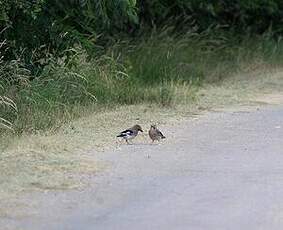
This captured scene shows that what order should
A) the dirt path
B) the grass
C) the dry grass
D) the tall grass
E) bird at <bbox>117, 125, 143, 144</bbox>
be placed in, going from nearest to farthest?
the dirt path → the dry grass → the grass → bird at <bbox>117, 125, 143, 144</bbox> → the tall grass

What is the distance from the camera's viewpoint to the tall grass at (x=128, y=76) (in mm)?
11945

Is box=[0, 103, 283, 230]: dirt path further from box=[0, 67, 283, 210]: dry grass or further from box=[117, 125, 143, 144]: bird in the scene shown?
box=[0, 67, 283, 210]: dry grass

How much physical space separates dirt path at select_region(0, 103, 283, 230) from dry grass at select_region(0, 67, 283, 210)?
283mm

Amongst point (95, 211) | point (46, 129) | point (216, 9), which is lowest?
point (216, 9)

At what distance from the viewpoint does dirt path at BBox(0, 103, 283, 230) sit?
702cm

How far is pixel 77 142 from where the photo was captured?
10414mm

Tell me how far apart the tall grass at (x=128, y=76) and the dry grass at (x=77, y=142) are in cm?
32

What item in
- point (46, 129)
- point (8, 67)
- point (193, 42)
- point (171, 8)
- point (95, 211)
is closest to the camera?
point (95, 211)

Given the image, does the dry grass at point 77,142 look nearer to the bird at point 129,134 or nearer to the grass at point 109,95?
the grass at point 109,95

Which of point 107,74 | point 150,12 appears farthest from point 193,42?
point 107,74

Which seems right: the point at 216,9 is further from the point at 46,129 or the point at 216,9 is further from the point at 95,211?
the point at 95,211

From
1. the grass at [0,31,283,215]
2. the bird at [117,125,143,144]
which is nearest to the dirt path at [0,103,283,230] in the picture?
the bird at [117,125,143,144]

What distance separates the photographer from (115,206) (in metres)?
7.54

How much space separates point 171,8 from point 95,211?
16031mm
